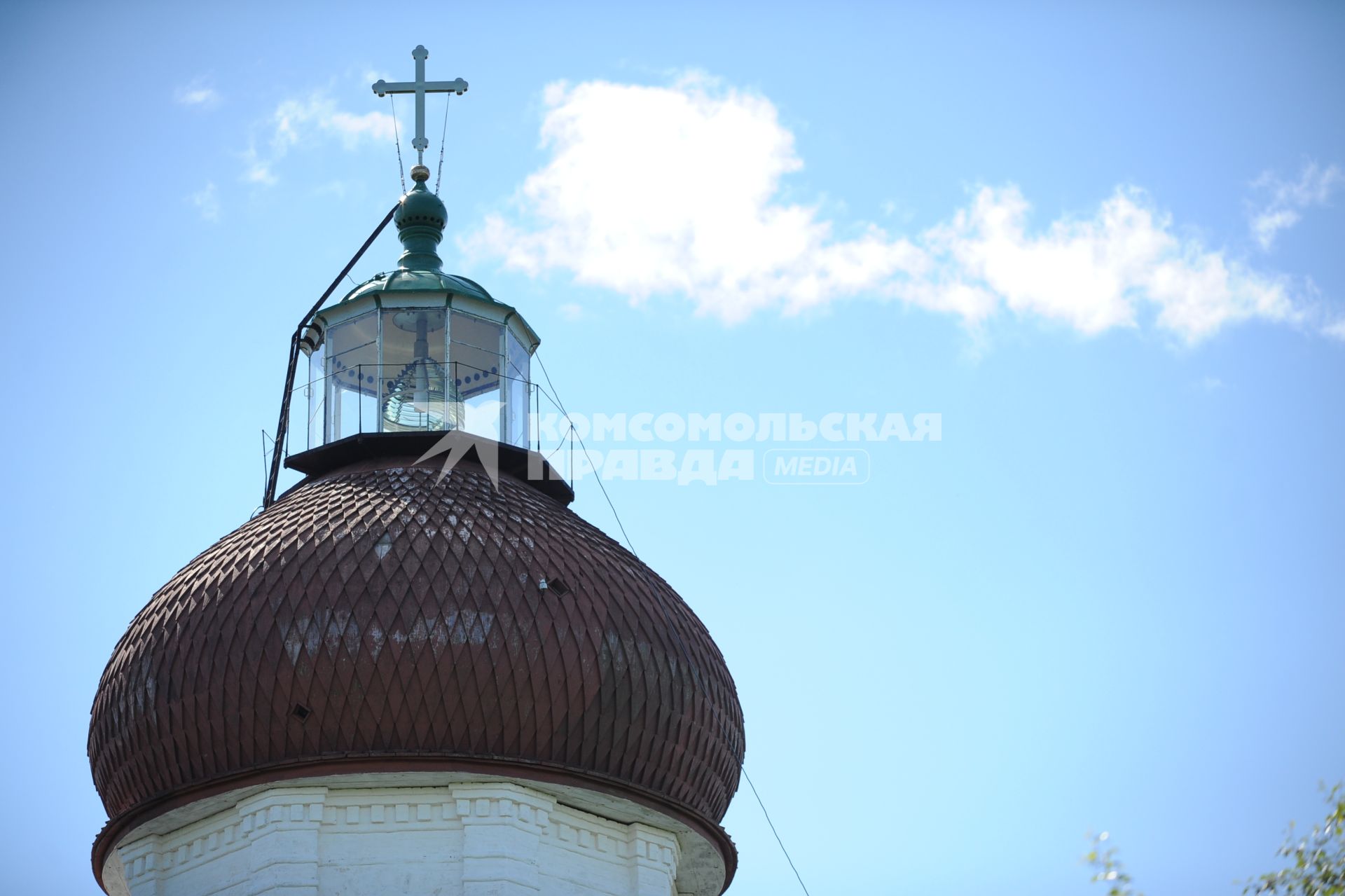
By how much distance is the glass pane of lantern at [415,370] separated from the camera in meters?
24.3

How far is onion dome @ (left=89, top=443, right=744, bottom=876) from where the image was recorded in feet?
66.7

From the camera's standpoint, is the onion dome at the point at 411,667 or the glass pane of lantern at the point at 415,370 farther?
the glass pane of lantern at the point at 415,370

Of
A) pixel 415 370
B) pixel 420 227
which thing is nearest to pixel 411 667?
pixel 415 370

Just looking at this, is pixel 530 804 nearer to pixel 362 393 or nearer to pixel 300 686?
pixel 300 686

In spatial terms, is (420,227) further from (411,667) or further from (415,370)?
(411,667)

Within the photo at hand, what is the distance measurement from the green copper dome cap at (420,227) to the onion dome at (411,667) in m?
3.43

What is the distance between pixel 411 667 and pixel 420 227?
629 cm

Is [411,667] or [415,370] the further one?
[415,370]

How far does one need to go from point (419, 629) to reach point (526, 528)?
1874 millimetres

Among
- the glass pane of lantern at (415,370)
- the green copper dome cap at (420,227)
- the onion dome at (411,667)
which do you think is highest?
the green copper dome cap at (420,227)

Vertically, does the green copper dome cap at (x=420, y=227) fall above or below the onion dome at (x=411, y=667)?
above

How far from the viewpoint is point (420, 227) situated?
25.2 metres

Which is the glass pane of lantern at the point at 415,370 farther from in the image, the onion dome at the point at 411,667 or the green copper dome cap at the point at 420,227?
the onion dome at the point at 411,667

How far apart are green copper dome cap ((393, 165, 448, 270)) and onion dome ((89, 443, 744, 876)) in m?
3.43
